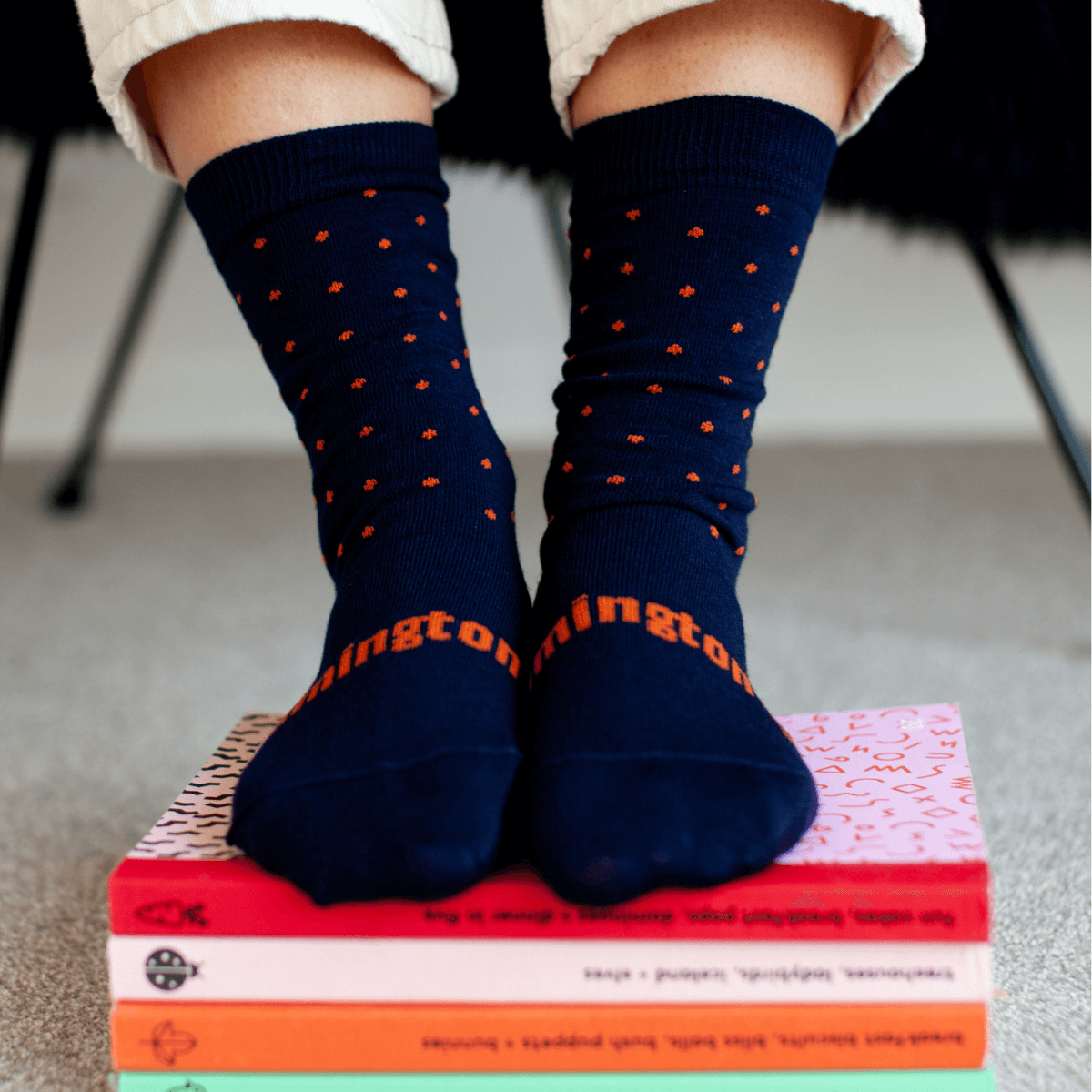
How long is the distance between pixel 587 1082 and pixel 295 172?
0.34 m

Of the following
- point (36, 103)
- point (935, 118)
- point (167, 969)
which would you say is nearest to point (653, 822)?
point (167, 969)

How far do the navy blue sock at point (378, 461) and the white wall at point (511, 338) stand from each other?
1052mm

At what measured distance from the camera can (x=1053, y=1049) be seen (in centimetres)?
36

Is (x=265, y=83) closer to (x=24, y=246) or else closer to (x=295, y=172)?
(x=295, y=172)

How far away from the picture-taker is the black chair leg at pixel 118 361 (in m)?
1.04

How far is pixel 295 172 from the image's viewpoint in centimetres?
41

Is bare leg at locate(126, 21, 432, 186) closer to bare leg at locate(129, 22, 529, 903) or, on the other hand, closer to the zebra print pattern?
bare leg at locate(129, 22, 529, 903)

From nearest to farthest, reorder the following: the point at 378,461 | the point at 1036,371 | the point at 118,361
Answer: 1. the point at 378,461
2. the point at 1036,371
3. the point at 118,361

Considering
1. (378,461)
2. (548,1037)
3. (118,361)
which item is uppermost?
(378,461)

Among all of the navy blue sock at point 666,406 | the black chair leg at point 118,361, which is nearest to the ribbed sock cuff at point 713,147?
the navy blue sock at point 666,406

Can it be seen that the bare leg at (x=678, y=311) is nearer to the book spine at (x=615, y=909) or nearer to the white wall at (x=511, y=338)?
the book spine at (x=615, y=909)

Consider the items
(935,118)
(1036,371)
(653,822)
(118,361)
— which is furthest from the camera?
(118,361)

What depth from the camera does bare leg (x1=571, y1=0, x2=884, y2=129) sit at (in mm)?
400

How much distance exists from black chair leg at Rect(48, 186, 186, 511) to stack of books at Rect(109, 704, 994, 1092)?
2.76 feet
